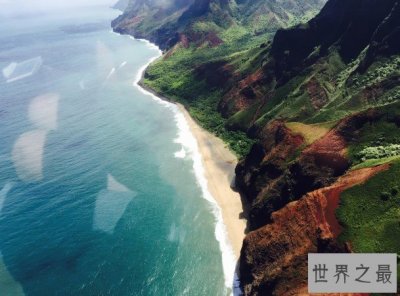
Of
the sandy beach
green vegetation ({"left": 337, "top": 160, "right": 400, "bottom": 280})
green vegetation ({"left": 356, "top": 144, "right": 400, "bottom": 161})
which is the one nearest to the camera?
green vegetation ({"left": 337, "top": 160, "right": 400, "bottom": 280})

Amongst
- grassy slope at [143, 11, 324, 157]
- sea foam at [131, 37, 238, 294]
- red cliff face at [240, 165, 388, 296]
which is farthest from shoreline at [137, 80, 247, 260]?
red cliff face at [240, 165, 388, 296]

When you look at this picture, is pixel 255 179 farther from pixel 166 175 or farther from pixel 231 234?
pixel 166 175

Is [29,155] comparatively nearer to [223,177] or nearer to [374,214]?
[223,177]

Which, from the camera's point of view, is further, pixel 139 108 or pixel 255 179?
pixel 139 108

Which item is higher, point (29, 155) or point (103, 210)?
point (103, 210)

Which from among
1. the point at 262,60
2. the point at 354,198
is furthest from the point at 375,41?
the point at 354,198

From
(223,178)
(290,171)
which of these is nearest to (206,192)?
(223,178)

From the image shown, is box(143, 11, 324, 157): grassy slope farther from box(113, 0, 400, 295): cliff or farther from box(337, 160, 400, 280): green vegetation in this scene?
box(337, 160, 400, 280): green vegetation
